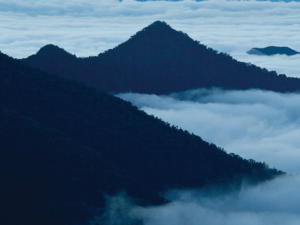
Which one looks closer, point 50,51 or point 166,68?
point 50,51

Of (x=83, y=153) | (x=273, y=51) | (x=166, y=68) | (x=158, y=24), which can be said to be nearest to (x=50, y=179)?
(x=83, y=153)

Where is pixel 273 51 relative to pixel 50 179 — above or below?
above

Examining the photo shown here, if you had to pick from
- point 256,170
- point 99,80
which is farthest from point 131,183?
point 99,80

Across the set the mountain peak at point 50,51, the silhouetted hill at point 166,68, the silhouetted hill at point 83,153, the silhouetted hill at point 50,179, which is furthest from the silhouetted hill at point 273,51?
the silhouetted hill at point 50,179

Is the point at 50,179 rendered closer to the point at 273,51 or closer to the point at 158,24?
the point at 158,24

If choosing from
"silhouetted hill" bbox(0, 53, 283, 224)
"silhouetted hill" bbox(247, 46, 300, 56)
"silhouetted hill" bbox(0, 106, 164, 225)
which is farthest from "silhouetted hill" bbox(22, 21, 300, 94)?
"silhouetted hill" bbox(247, 46, 300, 56)

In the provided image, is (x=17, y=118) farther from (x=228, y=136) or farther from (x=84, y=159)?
(x=228, y=136)
